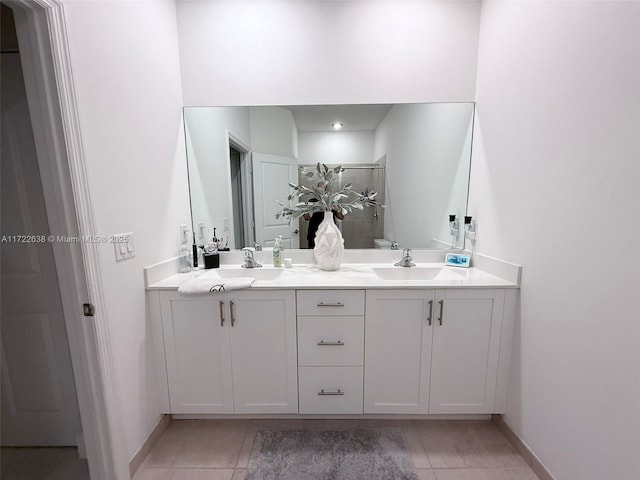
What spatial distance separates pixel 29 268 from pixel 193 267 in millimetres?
771

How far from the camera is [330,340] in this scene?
1.49 meters

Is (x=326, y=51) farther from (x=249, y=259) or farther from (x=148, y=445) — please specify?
(x=148, y=445)

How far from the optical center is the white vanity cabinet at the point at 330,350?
4.79 feet

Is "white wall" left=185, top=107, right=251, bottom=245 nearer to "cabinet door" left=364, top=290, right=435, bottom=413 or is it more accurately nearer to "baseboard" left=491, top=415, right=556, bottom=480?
"cabinet door" left=364, top=290, right=435, bottom=413

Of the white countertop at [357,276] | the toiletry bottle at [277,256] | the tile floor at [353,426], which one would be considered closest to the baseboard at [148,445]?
the tile floor at [353,426]

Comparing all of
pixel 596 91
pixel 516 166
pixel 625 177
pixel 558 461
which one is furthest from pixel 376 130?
pixel 558 461

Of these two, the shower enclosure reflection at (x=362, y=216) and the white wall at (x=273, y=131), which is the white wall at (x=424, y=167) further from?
the white wall at (x=273, y=131)

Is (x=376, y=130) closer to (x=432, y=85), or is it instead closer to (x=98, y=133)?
(x=432, y=85)

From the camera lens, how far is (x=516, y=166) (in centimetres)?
142

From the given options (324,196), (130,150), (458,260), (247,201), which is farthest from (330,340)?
(130,150)

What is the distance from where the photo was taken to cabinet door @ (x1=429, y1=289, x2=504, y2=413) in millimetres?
1439

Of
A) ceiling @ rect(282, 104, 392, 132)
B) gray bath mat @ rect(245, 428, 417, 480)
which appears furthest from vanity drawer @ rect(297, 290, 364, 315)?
ceiling @ rect(282, 104, 392, 132)

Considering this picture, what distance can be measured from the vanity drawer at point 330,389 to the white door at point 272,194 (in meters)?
0.90

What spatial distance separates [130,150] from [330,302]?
4.21 ft
